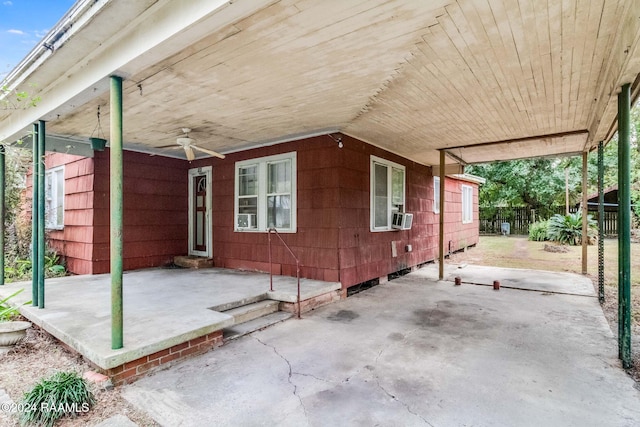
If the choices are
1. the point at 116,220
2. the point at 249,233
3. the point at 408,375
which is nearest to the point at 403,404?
the point at 408,375

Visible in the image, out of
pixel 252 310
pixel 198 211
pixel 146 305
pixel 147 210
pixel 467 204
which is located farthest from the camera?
pixel 467 204

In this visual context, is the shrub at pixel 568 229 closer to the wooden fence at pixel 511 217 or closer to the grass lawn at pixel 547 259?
the grass lawn at pixel 547 259

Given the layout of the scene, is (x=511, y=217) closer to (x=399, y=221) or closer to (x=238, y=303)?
(x=399, y=221)

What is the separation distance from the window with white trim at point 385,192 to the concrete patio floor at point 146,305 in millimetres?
1824

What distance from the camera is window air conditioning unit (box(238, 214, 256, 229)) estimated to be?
21.3 ft

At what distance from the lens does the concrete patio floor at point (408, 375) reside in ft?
7.38

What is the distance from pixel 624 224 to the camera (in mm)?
2971

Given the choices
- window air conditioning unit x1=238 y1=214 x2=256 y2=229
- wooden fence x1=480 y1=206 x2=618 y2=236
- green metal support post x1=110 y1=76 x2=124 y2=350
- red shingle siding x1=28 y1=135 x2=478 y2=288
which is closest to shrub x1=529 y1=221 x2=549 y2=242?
wooden fence x1=480 y1=206 x2=618 y2=236

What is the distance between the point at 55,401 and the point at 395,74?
3.87 meters

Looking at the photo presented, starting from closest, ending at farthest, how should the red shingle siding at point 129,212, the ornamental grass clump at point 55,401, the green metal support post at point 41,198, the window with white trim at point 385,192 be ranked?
1. the ornamental grass clump at point 55,401
2. the green metal support post at point 41,198
3. the red shingle siding at point 129,212
4. the window with white trim at point 385,192

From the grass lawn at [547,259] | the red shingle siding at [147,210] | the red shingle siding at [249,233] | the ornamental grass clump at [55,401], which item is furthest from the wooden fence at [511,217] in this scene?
the ornamental grass clump at [55,401]

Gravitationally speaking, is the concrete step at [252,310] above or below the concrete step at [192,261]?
below

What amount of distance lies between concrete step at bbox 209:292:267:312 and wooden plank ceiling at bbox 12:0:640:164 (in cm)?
253

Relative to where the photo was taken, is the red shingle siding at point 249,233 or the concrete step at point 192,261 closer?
the red shingle siding at point 249,233
